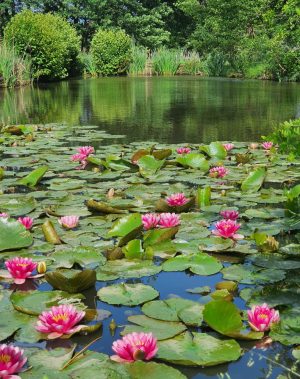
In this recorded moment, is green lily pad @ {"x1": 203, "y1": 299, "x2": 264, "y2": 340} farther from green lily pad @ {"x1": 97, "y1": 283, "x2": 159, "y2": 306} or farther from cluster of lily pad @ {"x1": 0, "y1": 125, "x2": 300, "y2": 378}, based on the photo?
green lily pad @ {"x1": 97, "y1": 283, "x2": 159, "y2": 306}

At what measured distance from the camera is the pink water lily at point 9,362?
1.01 meters

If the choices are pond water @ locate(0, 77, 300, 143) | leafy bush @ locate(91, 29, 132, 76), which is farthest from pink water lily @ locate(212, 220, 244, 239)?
leafy bush @ locate(91, 29, 132, 76)

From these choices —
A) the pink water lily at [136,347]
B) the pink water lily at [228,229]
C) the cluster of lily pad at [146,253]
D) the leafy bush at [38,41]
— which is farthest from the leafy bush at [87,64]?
the pink water lily at [136,347]

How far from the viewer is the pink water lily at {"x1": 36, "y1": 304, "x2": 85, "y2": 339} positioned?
1.21 meters

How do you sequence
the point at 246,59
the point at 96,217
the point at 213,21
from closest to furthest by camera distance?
1. the point at 96,217
2. the point at 246,59
3. the point at 213,21

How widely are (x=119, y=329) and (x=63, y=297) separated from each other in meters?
0.24

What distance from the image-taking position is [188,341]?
120cm

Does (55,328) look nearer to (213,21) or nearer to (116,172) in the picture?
(116,172)

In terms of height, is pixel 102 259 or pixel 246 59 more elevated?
pixel 246 59

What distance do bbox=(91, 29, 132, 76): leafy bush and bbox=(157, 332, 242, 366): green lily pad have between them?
58.9 ft

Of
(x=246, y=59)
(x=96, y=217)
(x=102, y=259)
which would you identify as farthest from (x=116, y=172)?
(x=246, y=59)

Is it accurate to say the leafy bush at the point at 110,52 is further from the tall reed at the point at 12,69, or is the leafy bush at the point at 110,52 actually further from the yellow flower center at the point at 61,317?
the yellow flower center at the point at 61,317

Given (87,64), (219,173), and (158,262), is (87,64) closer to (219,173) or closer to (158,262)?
(219,173)

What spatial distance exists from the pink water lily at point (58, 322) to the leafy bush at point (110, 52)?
58.7ft
